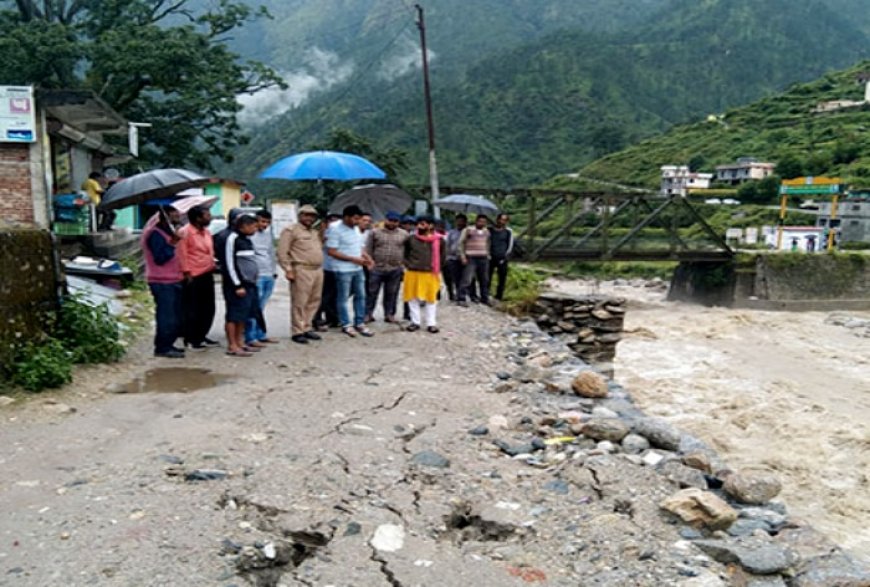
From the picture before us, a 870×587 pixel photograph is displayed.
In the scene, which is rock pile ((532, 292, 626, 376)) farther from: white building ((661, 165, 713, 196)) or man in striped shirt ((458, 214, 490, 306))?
white building ((661, 165, 713, 196))

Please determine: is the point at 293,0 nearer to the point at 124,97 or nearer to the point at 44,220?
the point at 124,97

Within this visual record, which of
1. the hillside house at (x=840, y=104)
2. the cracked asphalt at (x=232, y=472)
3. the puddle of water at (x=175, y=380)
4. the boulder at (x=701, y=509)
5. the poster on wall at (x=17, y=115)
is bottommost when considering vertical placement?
the boulder at (x=701, y=509)

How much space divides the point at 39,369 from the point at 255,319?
2.07 meters

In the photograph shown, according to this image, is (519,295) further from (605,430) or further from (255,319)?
(605,430)

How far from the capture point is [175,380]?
5.07 meters

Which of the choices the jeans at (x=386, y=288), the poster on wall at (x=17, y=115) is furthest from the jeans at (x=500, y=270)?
the poster on wall at (x=17, y=115)

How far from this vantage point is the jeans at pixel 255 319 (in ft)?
20.6

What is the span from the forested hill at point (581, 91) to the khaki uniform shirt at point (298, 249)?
4667 cm

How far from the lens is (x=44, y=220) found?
1000 cm

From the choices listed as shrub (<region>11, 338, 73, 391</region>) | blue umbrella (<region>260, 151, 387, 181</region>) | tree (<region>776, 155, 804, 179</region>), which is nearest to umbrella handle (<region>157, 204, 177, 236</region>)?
shrub (<region>11, 338, 73, 391</region>)

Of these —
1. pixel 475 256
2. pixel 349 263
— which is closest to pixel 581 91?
pixel 475 256

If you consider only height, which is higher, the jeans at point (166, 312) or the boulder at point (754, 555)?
the jeans at point (166, 312)

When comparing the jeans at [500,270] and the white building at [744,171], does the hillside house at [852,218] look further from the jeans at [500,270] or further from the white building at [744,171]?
the jeans at [500,270]

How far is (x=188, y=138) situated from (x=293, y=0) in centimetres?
16705
